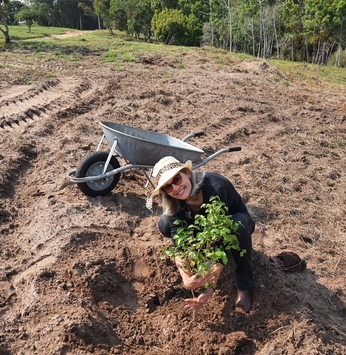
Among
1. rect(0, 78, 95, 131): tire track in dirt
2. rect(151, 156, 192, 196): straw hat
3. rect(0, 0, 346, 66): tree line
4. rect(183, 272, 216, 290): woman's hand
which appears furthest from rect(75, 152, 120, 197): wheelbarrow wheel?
rect(0, 0, 346, 66): tree line

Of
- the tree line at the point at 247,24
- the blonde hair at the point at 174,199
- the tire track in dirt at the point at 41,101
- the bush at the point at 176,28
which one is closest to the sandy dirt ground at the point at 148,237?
the tire track in dirt at the point at 41,101

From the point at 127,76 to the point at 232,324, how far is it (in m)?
10.2

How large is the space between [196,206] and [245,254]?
55 cm

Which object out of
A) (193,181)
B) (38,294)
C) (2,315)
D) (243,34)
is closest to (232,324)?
(193,181)

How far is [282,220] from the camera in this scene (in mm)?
5035

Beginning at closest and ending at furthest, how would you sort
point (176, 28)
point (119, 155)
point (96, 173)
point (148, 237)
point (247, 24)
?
1. point (148, 237)
2. point (119, 155)
3. point (96, 173)
4. point (247, 24)
5. point (176, 28)

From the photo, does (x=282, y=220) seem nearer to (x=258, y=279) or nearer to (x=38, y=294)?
(x=258, y=279)

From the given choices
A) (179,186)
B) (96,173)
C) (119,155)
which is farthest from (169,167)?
(96,173)

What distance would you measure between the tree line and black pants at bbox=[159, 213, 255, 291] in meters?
30.6

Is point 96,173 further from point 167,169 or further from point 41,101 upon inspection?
point 41,101

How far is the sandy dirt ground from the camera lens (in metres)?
3.18

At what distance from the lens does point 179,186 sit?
2965 millimetres

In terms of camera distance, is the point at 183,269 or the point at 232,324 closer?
the point at 183,269

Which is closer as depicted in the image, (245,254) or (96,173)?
(245,254)
